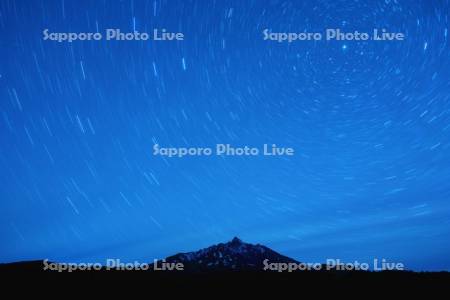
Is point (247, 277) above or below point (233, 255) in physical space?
below

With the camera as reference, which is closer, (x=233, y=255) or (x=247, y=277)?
(x=247, y=277)

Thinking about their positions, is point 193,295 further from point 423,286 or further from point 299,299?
point 423,286

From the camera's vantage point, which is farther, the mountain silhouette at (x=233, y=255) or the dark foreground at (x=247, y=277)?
the mountain silhouette at (x=233, y=255)

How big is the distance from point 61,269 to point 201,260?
110 metres

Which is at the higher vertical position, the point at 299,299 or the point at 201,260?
the point at 201,260

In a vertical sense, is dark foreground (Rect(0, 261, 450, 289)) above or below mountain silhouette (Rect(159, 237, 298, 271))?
below

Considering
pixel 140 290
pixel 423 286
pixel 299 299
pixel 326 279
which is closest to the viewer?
pixel 299 299

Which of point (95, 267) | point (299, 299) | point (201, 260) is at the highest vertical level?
point (201, 260)

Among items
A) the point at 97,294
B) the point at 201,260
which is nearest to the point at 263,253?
the point at 201,260

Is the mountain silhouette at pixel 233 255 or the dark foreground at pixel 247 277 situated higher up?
the mountain silhouette at pixel 233 255

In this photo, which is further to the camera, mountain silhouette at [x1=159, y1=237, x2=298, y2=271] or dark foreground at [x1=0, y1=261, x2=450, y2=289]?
mountain silhouette at [x1=159, y1=237, x2=298, y2=271]

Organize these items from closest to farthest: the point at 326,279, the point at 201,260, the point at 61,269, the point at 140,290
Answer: the point at 140,290
the point at 326,279
the point at 61,269
the point at 201,260

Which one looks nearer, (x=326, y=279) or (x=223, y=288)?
(x=223, y=288)

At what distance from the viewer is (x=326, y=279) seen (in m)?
26.0
